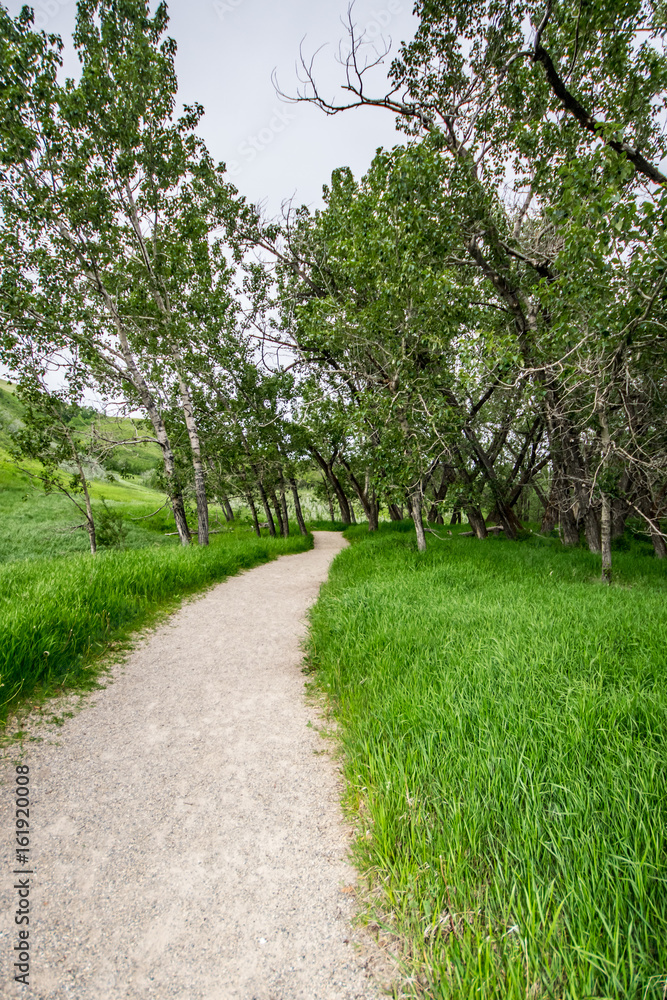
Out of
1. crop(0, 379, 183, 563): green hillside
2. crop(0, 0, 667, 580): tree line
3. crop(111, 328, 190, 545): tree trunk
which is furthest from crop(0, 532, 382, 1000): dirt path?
crop(0, 379, 183, 563): green hillside

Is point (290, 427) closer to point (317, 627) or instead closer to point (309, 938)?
point (317, 627)

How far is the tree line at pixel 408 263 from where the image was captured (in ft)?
20.3

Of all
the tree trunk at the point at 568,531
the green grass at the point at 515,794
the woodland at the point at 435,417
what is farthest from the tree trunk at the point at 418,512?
the tree trunk at the point at 568,531

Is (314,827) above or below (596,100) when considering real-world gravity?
below

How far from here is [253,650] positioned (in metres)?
5.46

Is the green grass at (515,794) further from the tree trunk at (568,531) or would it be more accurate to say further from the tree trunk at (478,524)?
the tree trunk at (478,524)

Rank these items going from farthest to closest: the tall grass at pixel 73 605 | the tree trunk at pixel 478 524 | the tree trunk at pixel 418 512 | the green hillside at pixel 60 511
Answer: the tree trunk at pixel 478 524, the green hillside at pixel 60 511, the tree trunk at pixel 418 512, the tall grass at pixel 73 605

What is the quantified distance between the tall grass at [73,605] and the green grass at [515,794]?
2.95 metres

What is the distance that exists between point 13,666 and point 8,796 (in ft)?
4.45

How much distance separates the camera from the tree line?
619cm

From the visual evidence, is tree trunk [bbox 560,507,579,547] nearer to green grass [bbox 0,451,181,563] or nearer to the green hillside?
the green hillside

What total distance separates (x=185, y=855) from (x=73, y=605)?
3.74m

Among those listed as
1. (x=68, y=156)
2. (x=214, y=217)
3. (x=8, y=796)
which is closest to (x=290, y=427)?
(x=214, y=217)

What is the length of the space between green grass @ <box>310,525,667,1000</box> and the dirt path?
0.34 m
